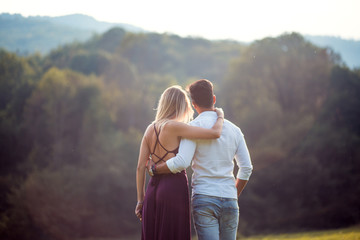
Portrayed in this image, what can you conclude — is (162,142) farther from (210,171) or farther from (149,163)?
(210,171)

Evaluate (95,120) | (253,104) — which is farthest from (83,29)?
(253,104)

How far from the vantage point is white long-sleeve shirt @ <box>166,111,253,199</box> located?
112 inches

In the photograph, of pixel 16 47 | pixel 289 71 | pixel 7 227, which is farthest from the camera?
pixel 16 47

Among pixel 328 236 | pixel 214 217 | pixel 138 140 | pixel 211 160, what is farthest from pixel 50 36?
pixel 214 217

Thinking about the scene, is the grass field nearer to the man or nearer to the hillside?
the man

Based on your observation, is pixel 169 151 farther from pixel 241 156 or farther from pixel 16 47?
pixel 16 47

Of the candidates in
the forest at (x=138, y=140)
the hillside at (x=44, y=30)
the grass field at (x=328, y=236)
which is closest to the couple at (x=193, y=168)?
the grass field at (x=328, y=236)

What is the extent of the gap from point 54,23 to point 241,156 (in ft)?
85.5

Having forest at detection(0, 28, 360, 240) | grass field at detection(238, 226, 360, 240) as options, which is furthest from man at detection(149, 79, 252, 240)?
forest at detection(0, 28, 360, 240)

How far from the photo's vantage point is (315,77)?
23328 mm

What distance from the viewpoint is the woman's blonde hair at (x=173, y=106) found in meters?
3.06

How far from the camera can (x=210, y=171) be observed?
2.84 metres

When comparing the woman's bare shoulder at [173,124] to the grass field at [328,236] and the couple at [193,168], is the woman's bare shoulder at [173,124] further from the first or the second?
the grass field at [328,236]

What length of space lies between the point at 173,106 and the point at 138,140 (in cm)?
1915
